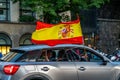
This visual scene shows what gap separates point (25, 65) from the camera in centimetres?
1091

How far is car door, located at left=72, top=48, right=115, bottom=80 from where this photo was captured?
454 inches

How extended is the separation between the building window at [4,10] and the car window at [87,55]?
1824 centimetres

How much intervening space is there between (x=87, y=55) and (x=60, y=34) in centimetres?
105

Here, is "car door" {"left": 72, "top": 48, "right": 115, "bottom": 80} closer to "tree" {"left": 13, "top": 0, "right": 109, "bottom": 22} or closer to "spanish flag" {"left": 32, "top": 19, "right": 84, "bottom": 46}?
"spanish flag" {"left": 32, "top": 19, "right": 84, "bottom": 46}

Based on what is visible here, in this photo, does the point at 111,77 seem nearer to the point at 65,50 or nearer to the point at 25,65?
the point at 65,50

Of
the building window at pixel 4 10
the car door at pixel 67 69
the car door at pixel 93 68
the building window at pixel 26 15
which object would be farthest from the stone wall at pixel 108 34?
the car door at pixel 67 69

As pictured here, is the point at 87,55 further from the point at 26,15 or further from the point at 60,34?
the point at 26,15

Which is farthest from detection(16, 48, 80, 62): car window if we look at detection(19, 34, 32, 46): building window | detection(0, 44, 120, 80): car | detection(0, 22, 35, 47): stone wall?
detection(19, 34, 32, 46): building window

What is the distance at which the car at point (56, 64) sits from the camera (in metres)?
10.9

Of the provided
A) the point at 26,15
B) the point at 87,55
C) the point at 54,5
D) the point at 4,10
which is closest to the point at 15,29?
Result: the point at 26,15

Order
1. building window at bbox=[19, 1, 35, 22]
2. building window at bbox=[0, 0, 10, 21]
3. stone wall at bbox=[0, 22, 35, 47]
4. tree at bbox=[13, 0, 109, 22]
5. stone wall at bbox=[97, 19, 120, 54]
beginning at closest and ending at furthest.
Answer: tree at bbox=[13, 0, 109, 22] → building window at bbox=[0, 0, 10, 21] → stone wall at bbox=[0, 22, 35, 47] → building window at bbox=[19, 1, 35, 22] → stone wall at bbox=[97, 19, 120, 54]

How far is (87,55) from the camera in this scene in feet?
38.9

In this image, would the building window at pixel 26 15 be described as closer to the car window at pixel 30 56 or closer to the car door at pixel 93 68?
the car door at pixel 93 68

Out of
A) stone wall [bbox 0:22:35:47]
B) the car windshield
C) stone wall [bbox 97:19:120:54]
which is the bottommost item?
stone wall [bbox 97:19:120:54]
